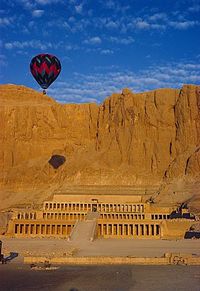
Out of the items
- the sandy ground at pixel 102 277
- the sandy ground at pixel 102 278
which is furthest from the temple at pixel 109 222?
the sandy ground at pixel 102 278

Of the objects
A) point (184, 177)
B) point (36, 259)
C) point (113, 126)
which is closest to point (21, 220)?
point (36, 259)

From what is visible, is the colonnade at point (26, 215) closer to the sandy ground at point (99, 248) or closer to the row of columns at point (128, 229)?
the row of columns at point (128, 229)

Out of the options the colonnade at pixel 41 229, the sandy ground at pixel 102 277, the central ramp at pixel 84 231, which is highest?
the sandy ground at pixel 102 277

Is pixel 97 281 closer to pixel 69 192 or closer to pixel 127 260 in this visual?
pixel 127 260

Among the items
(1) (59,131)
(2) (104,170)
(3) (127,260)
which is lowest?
(3) (127,260)

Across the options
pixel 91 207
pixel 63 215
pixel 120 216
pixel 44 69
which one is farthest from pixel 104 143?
pixel 44 69

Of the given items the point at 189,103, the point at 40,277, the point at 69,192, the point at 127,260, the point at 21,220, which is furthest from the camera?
the point at 189,103

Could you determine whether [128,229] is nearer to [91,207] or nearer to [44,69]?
[91,207]
